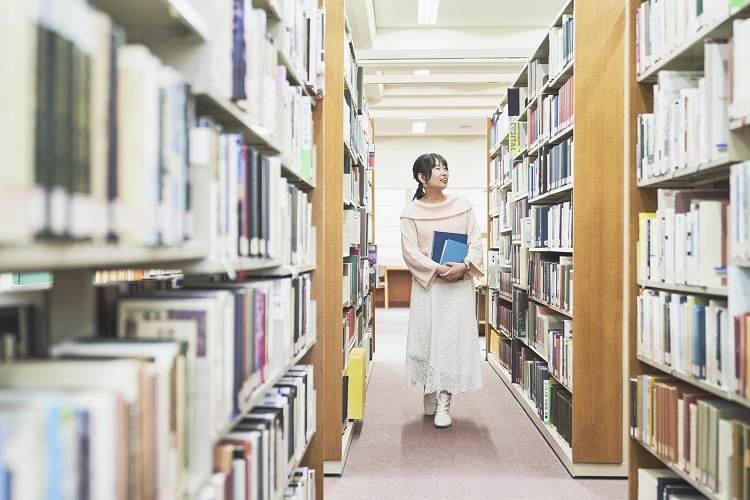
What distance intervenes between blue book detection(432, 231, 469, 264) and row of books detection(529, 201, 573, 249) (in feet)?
1.58

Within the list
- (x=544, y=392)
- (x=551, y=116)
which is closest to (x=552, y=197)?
(x=551, y=116)

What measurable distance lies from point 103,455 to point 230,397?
484 millimetres

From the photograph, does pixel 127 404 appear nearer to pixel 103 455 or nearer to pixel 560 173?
pixel 103 455

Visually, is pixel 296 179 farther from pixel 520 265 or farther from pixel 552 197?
pixel 520 265

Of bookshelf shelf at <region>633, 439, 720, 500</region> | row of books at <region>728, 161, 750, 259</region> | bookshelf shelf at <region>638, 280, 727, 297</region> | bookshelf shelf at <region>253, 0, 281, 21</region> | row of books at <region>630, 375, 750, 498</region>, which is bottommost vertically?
bookshelf shelf at <region>633, 439, 720, 500</region>

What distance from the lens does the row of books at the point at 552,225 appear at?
126 inches

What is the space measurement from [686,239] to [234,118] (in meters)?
1.33

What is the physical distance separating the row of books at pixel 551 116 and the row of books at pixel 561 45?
138 millimetres

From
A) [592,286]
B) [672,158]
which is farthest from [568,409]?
[672,158]

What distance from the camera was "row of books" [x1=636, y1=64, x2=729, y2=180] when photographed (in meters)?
1.64

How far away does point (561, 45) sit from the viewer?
3.39 metres

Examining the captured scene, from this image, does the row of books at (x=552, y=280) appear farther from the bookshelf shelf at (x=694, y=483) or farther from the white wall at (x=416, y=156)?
the white wall at (x=416, y=156)

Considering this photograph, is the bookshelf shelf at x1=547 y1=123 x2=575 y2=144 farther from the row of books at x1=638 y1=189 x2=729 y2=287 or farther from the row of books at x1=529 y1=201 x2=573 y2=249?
the row of books at x1=638 y1=189 x2=729 y2=287

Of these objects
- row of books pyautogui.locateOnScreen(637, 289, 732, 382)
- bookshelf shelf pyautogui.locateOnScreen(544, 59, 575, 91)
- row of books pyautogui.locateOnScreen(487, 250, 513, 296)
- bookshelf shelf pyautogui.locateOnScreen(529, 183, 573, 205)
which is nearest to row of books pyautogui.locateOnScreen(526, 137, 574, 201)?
bookshelf shelf pyautogui.locateOnScreen(529, 183, 573, 205)
